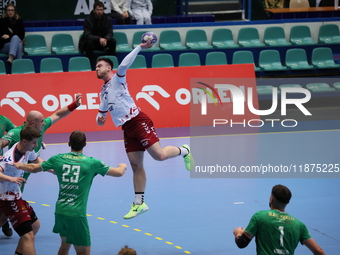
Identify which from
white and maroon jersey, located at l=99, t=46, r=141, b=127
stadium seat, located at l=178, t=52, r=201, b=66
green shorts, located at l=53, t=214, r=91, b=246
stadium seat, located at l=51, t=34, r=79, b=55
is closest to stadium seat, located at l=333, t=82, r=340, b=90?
stadium seat, located at l=178, t=52, r=201, b=66

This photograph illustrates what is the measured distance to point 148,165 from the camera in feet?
42.3

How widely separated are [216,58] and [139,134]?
32.0 ft

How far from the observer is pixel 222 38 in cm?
1941

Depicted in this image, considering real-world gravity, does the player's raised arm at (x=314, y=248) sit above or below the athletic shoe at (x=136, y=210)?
above

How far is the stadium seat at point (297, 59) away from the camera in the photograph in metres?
19.2

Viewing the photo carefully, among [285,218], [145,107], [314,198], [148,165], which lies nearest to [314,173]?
[314,198]

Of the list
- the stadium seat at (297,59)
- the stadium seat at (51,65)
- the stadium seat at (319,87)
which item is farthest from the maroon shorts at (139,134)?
the stadium seat at (297,59)

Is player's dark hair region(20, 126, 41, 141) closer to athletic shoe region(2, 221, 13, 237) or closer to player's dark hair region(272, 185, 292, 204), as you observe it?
athletic shoe region(2, 221, 13, 237)

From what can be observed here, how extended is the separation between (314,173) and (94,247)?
5.81m

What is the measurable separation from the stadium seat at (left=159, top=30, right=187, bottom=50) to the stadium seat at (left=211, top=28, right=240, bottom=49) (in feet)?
4.05

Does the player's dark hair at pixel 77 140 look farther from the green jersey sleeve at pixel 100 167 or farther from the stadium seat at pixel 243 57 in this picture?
the stadium seat at pixel 243 57

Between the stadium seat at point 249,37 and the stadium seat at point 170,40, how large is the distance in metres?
2.16

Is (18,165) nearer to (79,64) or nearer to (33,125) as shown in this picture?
(33,125)

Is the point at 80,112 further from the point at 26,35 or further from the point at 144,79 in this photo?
the point at 26,35
